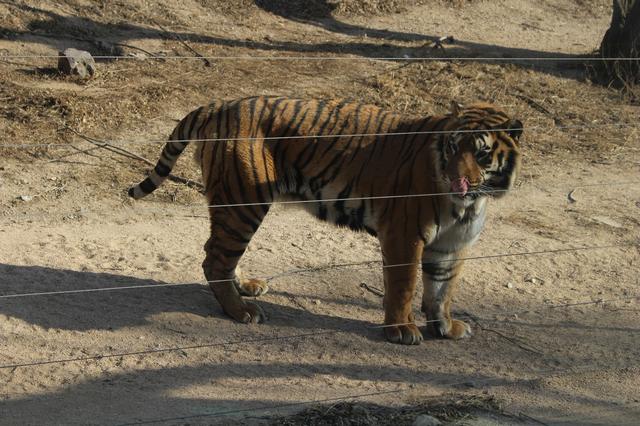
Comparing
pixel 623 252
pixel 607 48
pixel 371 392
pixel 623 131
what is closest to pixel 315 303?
pixel 371 392

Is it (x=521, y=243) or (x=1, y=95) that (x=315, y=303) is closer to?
(x=521, y=243)

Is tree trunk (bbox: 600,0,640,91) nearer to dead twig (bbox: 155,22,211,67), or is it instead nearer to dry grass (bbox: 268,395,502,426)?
dead twig (bbox: 155,22,211,67)

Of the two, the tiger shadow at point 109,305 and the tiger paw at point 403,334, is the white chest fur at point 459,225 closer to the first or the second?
the tiger paw at point 403,334

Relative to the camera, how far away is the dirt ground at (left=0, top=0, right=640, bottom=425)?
5.51 m

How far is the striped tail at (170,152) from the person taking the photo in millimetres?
6285

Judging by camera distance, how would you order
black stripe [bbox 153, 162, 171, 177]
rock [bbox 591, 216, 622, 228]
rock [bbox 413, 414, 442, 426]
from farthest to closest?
rock [bbox 591, 216, 622, 228] < black stripe [bbox 153, 162, 171, 177] < rock [bbox 413, 414, 442, 426]

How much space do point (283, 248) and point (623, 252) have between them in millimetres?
2866

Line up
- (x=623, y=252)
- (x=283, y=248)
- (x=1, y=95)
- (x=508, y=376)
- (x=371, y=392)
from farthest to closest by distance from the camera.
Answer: (x=1, y=95)
(x=623, y=252)
(x=283, y=248)
(x=508, y=376)
(x=371, y=392)

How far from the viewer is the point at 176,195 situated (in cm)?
818

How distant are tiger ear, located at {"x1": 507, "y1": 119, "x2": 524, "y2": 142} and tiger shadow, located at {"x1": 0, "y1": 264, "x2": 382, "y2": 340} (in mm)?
1561

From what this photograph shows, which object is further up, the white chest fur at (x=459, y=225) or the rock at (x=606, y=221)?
the white chest fur at (x=459, y=225)

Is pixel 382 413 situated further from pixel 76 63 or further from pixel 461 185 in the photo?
pixel 76 63

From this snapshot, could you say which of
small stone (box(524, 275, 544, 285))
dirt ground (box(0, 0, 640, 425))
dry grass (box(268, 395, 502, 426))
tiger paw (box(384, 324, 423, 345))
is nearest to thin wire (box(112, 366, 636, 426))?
dirt ground (box(0, 0, 640, 425))

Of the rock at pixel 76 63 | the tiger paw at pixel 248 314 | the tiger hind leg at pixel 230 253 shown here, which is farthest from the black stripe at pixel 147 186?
the rock at pixel 76 63
